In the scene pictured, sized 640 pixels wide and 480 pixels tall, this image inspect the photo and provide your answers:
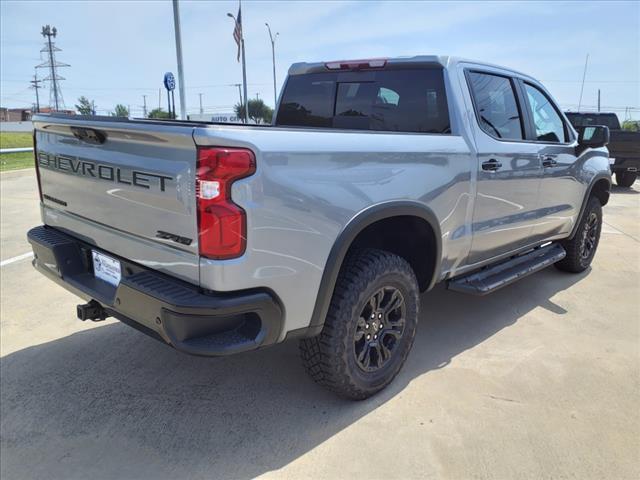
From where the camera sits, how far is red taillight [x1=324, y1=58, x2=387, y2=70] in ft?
11.7

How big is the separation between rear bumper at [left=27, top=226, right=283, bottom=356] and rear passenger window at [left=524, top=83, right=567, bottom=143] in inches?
119

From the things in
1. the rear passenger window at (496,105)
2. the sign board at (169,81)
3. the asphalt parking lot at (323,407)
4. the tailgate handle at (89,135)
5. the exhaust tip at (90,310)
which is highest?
the sign board at (169,81)

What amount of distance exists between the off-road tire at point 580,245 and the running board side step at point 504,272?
1.47ft

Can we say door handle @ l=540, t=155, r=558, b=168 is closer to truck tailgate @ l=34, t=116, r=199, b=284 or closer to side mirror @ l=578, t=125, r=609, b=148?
side mirror @ l=578, t=125, r=609, b=148

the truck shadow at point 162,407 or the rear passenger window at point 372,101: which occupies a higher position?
the rear passenger window at point 372,101

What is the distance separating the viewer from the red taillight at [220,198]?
2000 mm

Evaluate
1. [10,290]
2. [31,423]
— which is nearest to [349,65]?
[31,423]

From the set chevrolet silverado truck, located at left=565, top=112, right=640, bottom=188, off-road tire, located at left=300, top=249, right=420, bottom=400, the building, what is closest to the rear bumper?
off-road tire, located at left=300, top=249, right=420, bottom=400

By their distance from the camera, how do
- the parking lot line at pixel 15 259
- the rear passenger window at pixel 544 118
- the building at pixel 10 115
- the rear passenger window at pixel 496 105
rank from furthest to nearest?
the building at pixel 10 115 < the parking lot line at pixel 15 259 < the rear passenger window at pixel 544 118 < the rear passenger window at pixel 496 105

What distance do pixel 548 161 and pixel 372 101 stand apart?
1578 mm

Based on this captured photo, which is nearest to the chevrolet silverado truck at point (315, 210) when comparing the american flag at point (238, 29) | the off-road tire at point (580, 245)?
the off-road tire at point (580, 245)

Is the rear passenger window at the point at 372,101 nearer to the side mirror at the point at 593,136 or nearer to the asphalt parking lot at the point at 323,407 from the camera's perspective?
the asphalt parking lot at the point at 323,407

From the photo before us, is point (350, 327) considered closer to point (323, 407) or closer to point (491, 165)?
point (323, 407)

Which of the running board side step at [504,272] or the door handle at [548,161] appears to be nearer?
the running board side step at [504,272]
